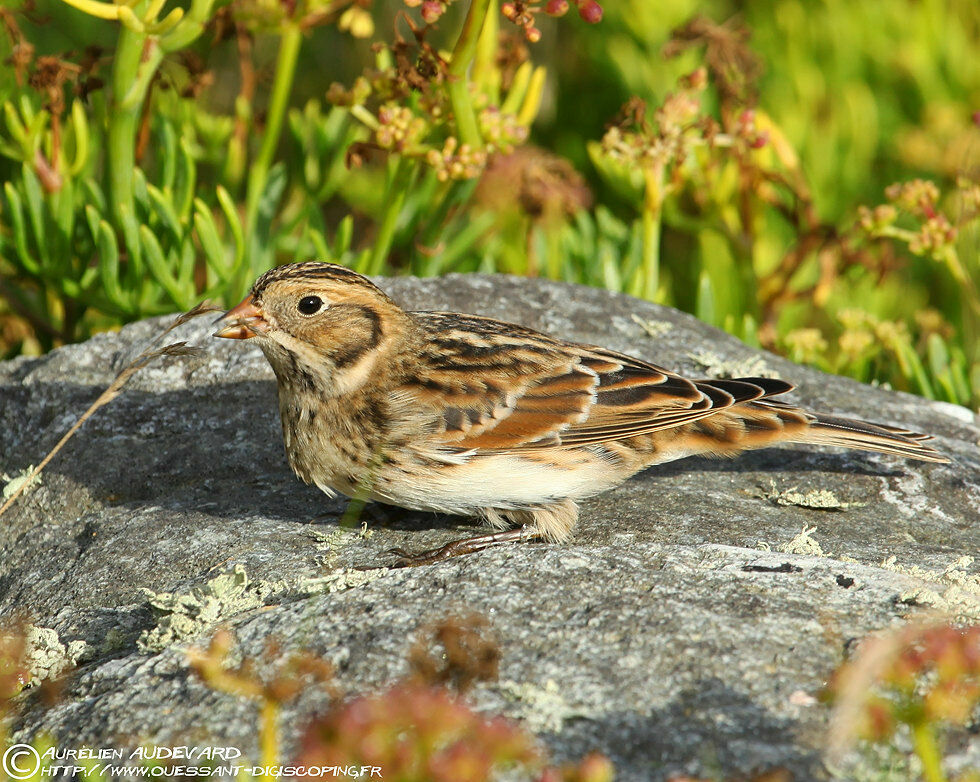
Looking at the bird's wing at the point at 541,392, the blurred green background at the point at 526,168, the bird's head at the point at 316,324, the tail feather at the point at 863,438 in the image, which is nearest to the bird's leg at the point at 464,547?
the bird's wing at the point at 541,392

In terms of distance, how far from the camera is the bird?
13.3 feet

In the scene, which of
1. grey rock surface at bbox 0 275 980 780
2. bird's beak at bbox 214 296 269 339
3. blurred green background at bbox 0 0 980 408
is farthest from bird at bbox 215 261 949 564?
blurred green background at bbox 0 0 980 408

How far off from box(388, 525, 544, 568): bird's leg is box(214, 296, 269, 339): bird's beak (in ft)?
3.34

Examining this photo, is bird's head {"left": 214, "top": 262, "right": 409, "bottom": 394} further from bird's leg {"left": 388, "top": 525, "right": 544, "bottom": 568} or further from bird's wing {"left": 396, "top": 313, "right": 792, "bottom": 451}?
bird's leg {"left": 388, "top": 525, "right": 544, "bottom": 568}

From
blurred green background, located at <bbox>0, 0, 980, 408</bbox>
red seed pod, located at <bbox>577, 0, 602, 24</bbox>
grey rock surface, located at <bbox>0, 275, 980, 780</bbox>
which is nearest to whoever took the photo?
grey rock surface, located at <bbox>0, 275, 980, 780</bbox>

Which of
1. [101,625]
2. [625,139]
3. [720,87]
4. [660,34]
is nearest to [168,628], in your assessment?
[101,625]

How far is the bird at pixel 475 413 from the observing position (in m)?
4.07

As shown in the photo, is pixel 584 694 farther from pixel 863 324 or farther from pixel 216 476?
pixel 863 324

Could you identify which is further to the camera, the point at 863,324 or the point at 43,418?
the point at 863,324

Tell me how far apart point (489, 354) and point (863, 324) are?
2978 mm

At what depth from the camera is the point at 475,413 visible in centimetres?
418

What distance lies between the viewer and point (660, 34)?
816 cm

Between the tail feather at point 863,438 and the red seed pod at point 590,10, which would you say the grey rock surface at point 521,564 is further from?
the red seed pod at point 590,10

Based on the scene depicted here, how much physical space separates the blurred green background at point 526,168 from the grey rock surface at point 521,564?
62 cm
